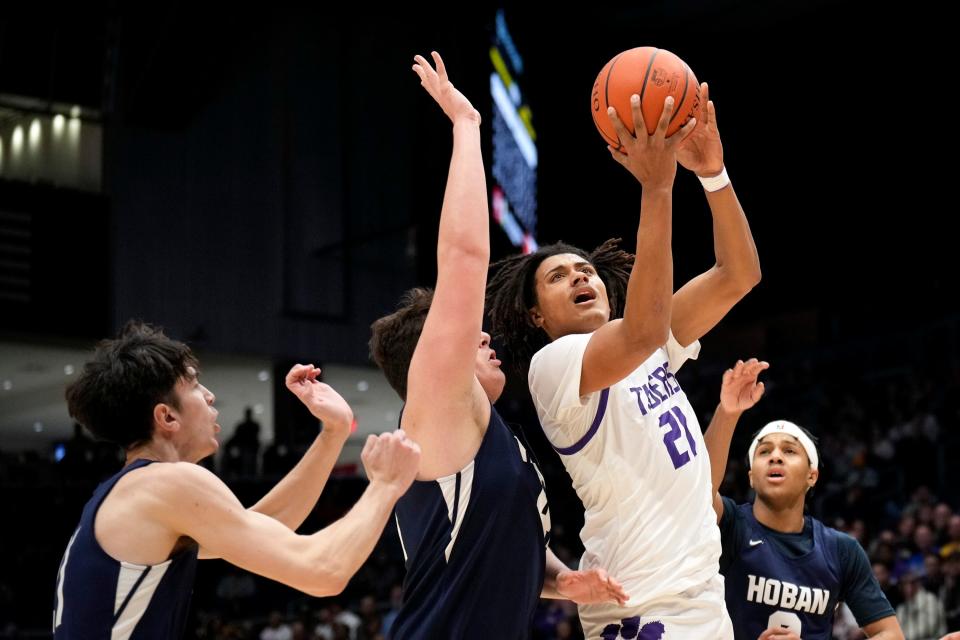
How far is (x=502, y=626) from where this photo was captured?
3223 millimetres

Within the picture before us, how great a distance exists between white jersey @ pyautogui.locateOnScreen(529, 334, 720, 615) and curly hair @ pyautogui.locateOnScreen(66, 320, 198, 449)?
44.1 inches

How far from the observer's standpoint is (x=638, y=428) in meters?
3.71

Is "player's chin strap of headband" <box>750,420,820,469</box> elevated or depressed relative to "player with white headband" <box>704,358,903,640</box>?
elevated

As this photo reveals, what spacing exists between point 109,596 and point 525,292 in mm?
1730

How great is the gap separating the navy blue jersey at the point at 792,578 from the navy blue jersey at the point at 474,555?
185 cm

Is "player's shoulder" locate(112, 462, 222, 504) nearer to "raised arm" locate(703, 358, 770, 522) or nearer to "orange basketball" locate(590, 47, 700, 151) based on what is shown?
"orange basketball" locate(590, 47, 700, 151)

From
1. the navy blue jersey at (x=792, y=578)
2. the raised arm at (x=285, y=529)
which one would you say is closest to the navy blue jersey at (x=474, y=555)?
the raised arm at (x=285, y=529)

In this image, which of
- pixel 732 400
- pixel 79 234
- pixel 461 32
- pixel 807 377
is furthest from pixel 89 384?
pixel 807 377

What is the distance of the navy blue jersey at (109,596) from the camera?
304cm

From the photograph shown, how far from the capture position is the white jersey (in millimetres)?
3607

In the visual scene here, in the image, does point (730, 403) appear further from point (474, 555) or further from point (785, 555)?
point (474, 555)

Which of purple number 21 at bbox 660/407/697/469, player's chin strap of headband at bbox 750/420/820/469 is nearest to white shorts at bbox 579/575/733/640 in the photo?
purple number 21 at bbox 660/407/697/469

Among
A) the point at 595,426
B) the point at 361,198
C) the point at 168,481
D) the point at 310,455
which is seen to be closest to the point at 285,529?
the point at 168,481

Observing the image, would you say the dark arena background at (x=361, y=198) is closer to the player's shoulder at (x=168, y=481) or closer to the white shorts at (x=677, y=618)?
the white shorts at (x=677, y=618)
